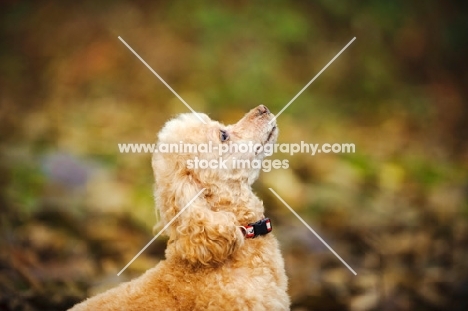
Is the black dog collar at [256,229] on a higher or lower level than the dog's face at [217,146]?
lower

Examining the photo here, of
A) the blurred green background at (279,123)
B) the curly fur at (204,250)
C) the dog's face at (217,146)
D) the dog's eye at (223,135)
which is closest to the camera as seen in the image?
the curly fur at (204,250)

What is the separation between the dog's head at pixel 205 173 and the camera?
2207mm

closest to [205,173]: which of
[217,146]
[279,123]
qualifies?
[217,146]

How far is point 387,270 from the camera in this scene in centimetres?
345

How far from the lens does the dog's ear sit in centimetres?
220

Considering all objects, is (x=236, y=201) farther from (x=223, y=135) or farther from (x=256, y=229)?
(x=223, y=135)

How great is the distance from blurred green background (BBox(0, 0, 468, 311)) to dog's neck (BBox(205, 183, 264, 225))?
38.8 inches

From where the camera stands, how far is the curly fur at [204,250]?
220 centimetres

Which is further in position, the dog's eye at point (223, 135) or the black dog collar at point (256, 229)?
the dog's eye at point (223, 135)

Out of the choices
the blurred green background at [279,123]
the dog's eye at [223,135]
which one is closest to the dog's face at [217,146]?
the dog's eye at [223,135]

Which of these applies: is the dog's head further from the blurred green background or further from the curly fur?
the blurred green background

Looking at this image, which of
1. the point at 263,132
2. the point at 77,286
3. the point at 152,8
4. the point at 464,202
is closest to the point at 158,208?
the point at 263,132

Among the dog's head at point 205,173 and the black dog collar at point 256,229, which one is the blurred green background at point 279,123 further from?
the black dog collar at point 256,229

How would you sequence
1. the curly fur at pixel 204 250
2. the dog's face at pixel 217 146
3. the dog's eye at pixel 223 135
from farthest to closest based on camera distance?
1. the dog's eye at pixel 223 135
2. the dog's face at pixel 217 146
3. the curly fur at pixel 204 250
